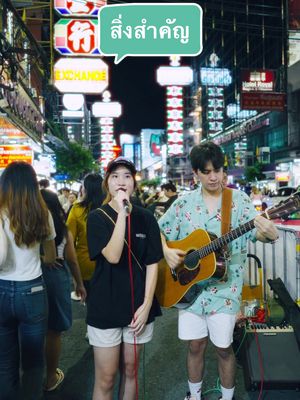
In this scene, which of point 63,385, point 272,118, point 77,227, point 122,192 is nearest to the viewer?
point 122,192

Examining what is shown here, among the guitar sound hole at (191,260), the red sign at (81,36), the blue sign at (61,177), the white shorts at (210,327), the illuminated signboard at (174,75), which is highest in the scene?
the illuminated signboard at (174,75)

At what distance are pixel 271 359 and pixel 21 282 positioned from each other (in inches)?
83.6

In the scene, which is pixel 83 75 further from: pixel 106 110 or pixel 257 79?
pixel 106 110

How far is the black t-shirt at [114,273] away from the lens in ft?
7.97

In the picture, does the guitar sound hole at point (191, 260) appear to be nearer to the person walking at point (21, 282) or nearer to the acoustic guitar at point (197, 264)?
the acoustic guitar at point (197, 264)

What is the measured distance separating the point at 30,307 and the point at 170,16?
14.4 ft

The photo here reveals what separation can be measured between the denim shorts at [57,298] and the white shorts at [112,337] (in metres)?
0.89

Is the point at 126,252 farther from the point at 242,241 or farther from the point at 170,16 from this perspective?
the point at 170,16

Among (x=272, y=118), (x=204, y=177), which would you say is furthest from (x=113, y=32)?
(x=272, y=118)

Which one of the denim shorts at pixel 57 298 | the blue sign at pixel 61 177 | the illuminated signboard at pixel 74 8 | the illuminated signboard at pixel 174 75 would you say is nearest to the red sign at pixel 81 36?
the illuminated signboard at pixel 74 8

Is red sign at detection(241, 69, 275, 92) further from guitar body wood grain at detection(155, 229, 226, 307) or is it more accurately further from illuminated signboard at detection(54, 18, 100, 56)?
guitar body wood grain at detection(155, 229, 226, 307)

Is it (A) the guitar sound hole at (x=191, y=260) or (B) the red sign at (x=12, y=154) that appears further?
(B) the red sign at (x=12, y=154)

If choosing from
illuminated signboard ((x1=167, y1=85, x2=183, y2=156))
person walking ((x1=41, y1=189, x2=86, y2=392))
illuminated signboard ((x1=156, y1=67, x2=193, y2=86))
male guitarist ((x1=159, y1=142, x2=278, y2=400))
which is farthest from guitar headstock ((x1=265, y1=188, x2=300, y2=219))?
illuminated signboard ((x1=167, y1=85, x2=183, y2=156))

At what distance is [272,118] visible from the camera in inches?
1804
